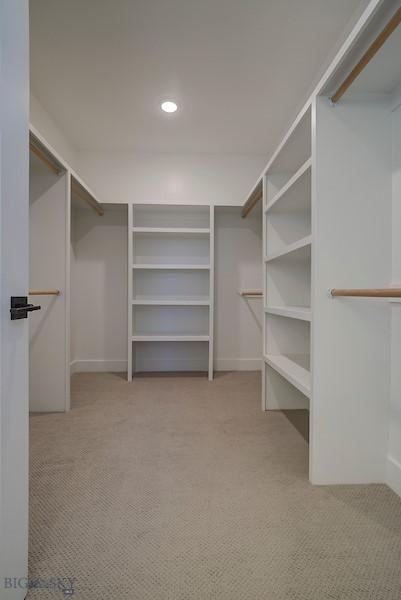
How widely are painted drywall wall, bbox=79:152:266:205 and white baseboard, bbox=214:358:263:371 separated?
1758 mm

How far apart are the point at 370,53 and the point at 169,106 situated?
75.2 inches

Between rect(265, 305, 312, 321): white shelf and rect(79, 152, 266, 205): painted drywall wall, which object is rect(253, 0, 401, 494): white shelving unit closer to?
rect(265, 305, 312, 321): white shelf

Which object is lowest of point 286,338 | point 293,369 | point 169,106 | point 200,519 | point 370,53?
point 200,519

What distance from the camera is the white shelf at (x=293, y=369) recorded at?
4.97ft

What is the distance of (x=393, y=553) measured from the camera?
101 centimetres

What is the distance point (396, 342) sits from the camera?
1339mm

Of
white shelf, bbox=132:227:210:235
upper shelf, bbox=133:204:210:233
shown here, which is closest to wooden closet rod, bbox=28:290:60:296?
white shelf, bbox=132:227:210:235

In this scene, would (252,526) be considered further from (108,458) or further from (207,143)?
(207,143)

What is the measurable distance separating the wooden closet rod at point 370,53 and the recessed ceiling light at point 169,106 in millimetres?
1671

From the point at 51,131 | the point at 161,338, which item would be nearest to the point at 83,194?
the point at 51,131

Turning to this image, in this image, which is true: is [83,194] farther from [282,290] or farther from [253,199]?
[282,290]

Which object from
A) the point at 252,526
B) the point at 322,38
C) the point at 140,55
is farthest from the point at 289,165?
the point at 252,526

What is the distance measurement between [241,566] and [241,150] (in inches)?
Answer: 137

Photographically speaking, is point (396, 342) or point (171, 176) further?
point (171, 176)
